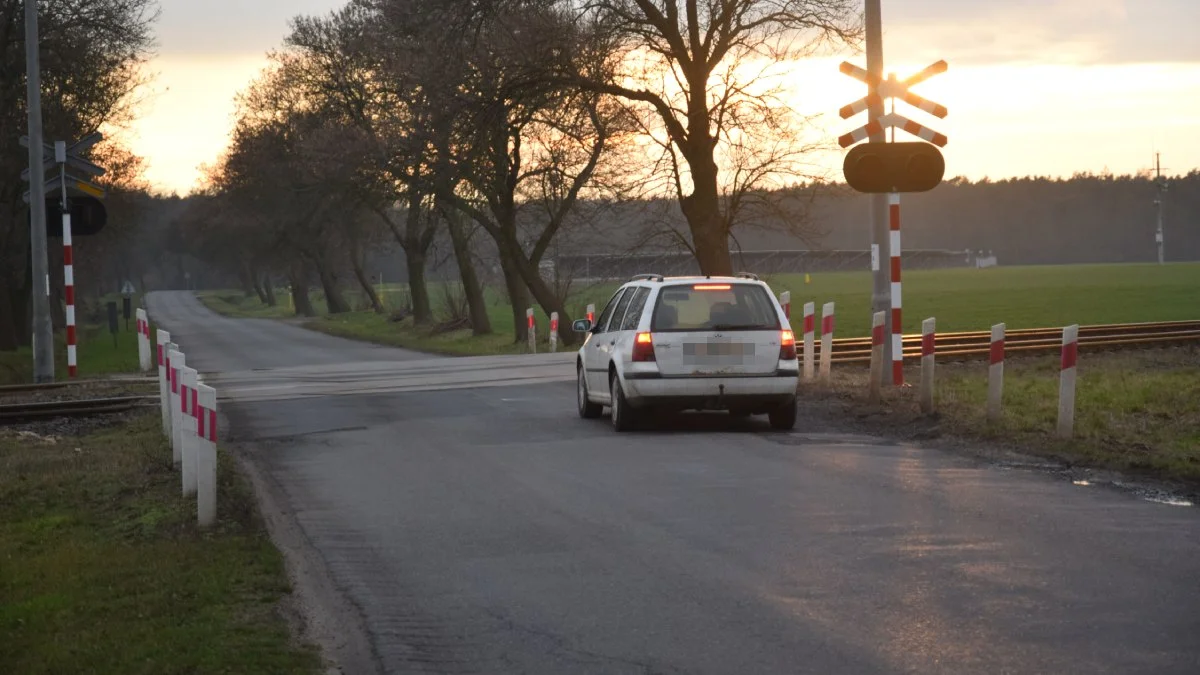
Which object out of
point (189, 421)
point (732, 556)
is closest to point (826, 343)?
point (189, 421)

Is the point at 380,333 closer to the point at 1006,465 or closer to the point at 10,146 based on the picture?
the point at 10,146

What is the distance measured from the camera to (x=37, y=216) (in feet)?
92.7

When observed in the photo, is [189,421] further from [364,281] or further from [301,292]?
[301,292]

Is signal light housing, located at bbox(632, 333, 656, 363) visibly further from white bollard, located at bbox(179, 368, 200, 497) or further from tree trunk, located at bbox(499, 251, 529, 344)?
tree trunk, located at bbox(499, 251, 529, 344)

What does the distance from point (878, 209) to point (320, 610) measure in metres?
13.2

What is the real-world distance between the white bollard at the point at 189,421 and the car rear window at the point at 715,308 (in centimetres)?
583

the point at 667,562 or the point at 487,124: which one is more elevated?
the point at 487,124

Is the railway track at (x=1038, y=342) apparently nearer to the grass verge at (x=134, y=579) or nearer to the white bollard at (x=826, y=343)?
the white bollard at (x=826, y=343)

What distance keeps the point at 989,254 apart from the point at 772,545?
145427 mm

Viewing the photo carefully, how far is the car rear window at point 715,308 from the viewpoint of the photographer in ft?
52.1

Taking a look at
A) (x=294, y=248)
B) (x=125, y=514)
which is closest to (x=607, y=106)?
(x=125, y=514)

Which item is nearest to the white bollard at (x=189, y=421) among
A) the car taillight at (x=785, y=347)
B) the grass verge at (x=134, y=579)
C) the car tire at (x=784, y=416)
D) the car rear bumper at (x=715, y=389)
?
the grass verge at (x=134, y=579)

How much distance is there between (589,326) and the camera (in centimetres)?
1869

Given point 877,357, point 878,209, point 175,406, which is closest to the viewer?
point 175,406
